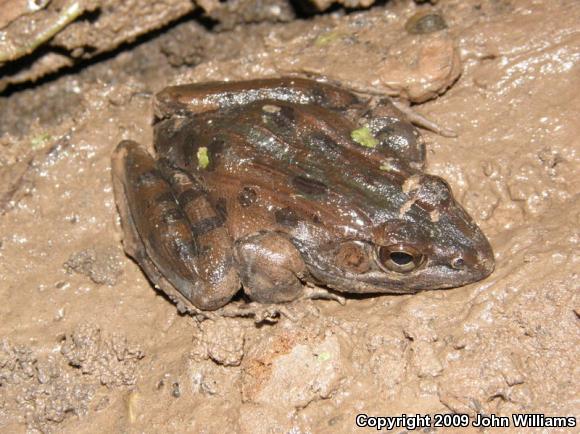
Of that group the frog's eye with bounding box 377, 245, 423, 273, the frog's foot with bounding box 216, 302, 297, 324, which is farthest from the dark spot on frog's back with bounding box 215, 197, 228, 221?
the frog's eye with bounding box 377, 245, 423, 273

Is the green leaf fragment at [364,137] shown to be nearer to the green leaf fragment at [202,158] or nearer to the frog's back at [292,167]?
the frog's back at [292,167]

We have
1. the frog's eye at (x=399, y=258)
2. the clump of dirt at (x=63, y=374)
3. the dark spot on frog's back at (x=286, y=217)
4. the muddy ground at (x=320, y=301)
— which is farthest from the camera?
the clump of dirt at (x=63, y=374)

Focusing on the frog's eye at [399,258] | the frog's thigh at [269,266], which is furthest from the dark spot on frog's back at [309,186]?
the frog's eye at [399,258]

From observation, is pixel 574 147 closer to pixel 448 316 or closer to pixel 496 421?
pixel 448 316

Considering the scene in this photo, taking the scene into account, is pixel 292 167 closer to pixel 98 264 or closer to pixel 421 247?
pixel 421 247

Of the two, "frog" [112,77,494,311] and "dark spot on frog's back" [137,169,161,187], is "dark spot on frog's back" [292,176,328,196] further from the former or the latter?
"dark spot on frog's back" [137,169,161,187]

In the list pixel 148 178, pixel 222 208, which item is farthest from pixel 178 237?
pixel 148 178
